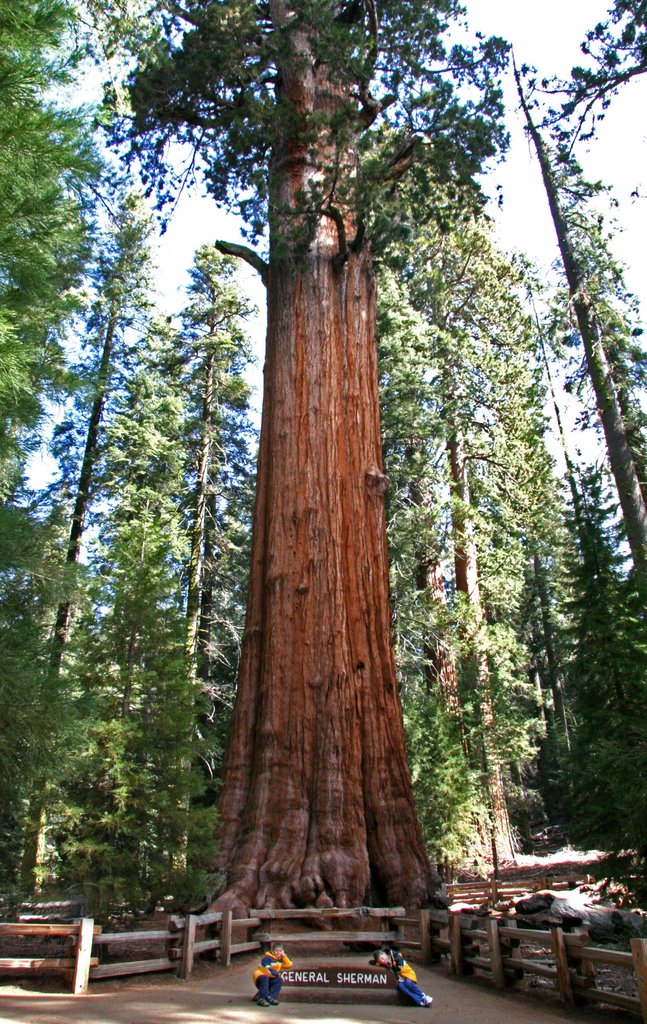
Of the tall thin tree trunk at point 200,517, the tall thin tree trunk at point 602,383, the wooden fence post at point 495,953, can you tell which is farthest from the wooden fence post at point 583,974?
the tall thin tree trunk at point 200,517

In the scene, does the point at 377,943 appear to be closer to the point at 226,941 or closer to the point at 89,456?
the point at 226,941

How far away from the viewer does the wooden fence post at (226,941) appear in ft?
21.9

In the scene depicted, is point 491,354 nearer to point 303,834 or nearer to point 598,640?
point 598,640

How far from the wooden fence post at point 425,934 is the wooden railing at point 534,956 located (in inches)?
1.9

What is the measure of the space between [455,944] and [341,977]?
160 cm

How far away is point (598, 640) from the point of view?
9641 millimetres

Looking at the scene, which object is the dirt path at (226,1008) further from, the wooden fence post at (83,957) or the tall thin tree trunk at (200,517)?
the tall thin tree trunk at (200,517)

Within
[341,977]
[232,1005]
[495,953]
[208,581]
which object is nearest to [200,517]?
[208,581]

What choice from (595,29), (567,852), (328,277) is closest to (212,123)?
→ (328,277)

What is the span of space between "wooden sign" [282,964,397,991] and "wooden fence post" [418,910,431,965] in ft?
5.55

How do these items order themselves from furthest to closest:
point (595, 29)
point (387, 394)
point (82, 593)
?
point (387, 394) → point (595, 29) → point (82, 593)

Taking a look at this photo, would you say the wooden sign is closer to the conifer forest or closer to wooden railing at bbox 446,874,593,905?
the conifer forest

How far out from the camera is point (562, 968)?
5.45 m

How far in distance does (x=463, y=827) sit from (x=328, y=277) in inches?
426
